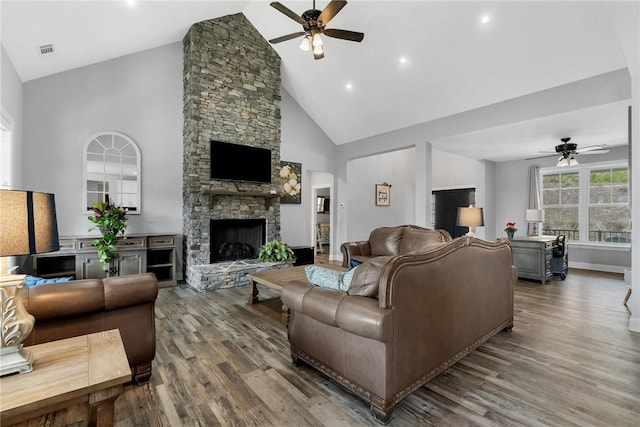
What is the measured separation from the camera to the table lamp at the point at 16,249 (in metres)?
1.17

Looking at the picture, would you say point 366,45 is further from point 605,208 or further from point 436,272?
point 605,208

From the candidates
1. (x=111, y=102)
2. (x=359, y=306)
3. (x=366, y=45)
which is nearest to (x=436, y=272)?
(x=359, y=306)

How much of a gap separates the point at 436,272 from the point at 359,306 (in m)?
0.62

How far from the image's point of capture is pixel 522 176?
728 centimetres

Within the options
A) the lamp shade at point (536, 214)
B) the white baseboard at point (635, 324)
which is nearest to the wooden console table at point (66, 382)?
the white baseboard at point (635, 324)

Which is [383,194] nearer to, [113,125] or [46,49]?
[113,125]

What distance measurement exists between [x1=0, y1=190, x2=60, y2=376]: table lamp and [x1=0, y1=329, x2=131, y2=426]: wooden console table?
0.07 metres

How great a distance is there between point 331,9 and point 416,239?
130 inches

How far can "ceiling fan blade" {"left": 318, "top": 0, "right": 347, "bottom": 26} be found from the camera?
10.0 ft

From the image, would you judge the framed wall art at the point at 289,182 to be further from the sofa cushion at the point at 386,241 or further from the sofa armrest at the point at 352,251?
the sofa cushion at the point at 386,241

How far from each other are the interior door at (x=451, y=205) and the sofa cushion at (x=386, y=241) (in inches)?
167

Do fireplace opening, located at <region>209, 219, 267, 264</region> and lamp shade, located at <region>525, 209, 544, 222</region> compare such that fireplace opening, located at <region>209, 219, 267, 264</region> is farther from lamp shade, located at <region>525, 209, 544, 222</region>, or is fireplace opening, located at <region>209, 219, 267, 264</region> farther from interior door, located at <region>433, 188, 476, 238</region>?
interior door, located at <region>433, 188, 476, 238</region>

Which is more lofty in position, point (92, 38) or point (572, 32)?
point (92, 38)

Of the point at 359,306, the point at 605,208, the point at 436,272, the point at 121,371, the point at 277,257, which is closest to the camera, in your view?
the point at 121,371
